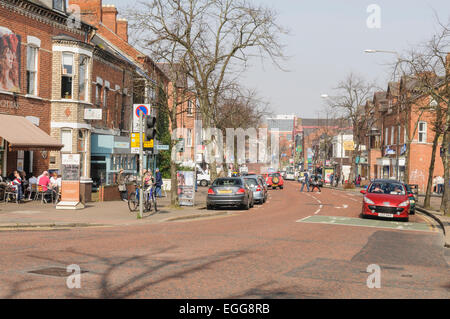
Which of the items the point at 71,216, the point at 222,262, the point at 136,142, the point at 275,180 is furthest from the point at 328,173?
the point at 222,262

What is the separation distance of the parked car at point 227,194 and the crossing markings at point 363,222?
14.4 feet

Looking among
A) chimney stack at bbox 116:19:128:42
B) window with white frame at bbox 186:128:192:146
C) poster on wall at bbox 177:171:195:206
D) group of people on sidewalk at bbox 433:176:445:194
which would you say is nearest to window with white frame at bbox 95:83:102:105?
poster on wall at bbox 177:171:195:206

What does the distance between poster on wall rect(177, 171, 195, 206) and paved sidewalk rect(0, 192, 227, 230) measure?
1287 millimetres

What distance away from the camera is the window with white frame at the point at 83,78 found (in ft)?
91.1

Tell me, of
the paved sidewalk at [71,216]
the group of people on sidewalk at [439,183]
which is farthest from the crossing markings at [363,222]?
the group of people on sidewalk at [439,183]

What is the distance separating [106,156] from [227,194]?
1098 cm

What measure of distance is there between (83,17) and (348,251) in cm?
3313

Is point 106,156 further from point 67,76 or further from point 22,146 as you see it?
point 22,146

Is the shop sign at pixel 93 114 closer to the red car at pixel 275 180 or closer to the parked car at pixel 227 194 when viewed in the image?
the parked car at pixel 227 194

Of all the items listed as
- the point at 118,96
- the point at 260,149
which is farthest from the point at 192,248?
the point at 260,149

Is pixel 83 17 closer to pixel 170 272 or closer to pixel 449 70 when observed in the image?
pixel 449 70

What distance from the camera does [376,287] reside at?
8281 mm

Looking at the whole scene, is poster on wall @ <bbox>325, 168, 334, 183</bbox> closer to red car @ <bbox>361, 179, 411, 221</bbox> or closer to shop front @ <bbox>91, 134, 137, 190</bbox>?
shop front @ <bbox>91, 134, 137, 190</bbox>

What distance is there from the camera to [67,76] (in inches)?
1072
